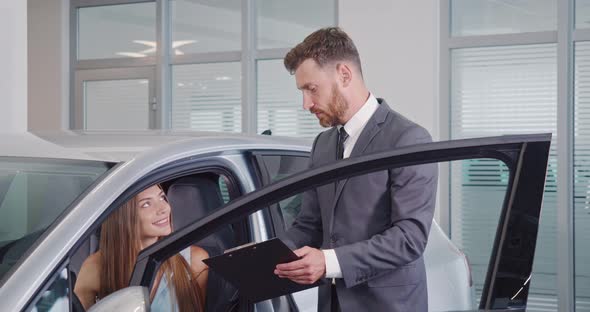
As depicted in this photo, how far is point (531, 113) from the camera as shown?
678cm

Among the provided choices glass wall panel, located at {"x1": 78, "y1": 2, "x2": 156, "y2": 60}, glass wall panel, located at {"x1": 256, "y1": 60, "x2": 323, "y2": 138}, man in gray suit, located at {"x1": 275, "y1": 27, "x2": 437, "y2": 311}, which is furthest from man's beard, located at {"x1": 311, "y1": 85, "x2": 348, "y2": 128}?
glass wall panel, located at {"x1": 78, "y1": 2, "x2": 156, "y2": 60}

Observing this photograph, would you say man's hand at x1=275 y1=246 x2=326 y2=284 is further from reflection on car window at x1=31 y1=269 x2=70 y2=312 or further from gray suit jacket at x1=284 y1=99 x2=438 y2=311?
reflection on car window at x1=31 y1=269 x2=70 y2=312

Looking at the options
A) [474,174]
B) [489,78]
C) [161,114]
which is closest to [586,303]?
[474,174]

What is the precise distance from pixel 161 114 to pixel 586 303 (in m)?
4.24

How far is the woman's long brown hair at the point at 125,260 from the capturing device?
2113 mm

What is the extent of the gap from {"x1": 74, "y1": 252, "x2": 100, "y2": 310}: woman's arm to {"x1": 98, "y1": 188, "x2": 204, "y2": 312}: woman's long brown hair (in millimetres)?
13

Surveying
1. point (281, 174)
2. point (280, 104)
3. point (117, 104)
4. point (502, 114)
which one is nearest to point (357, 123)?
point (281, 174)

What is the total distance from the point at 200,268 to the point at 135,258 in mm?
180

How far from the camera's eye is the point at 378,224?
2.20 meters

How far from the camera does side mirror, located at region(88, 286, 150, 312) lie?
4.92 feet

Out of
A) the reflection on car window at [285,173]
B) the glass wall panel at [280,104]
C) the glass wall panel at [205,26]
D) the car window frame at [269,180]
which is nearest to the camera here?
the car window frame at [269,180]

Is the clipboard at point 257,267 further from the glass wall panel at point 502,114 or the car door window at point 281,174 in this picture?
the glass wall panel at point 502,114

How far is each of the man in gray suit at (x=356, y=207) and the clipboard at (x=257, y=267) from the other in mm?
29

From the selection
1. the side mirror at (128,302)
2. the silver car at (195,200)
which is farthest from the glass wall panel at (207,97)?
the side mirror at (128,302)
